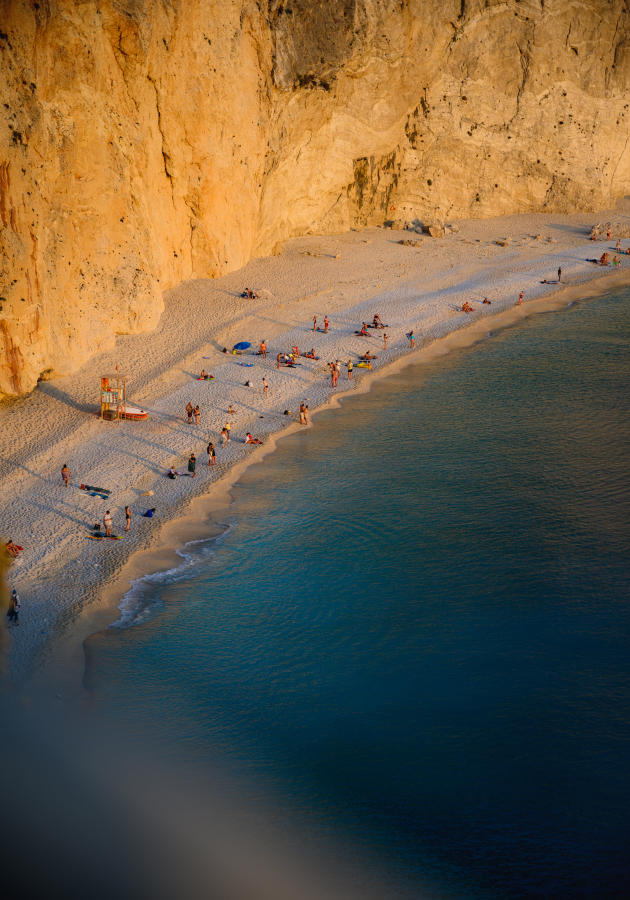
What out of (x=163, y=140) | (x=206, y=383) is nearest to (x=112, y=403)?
(x=206, y=383)

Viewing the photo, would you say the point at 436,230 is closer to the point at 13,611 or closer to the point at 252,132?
the point at 252,132

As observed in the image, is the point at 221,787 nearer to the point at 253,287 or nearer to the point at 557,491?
the point at 557,491

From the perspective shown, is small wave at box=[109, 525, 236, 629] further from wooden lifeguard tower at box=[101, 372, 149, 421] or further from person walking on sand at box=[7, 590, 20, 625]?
wooden lifeguard tower at box=[101, 372, 149, 421]

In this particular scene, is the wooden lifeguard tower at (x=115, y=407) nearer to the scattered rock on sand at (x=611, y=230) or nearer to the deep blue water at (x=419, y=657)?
the deep blue water at (x=419, y=657)

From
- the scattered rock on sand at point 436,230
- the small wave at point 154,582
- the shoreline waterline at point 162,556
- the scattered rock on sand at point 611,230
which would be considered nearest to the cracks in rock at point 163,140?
the shoreline waterline at point 162,556

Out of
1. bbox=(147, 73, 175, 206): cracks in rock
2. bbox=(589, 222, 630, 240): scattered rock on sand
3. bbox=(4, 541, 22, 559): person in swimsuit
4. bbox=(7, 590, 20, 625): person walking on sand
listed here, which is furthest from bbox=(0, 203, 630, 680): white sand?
bbox=(147, 73, 175, 206): cracks in rock
